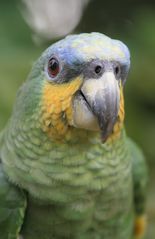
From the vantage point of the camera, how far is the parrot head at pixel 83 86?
120 cm

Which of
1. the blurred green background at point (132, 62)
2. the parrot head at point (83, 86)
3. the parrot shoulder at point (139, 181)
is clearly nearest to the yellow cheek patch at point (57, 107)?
the parrot head at point (83, 86)

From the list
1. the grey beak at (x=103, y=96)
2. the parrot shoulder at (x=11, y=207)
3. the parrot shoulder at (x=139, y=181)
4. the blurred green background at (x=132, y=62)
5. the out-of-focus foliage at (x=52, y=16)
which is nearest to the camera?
the grey beak at (x=103, y=96)

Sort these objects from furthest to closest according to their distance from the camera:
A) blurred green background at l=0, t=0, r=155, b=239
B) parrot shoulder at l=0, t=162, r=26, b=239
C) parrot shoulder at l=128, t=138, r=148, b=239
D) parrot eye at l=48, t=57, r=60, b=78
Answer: blurred green background at l=0, t=0, r=155, b=239, parrot shoulder at l=128, t=138, r=148, b=239, parrot shoulder at l=0, t=162, r=26, b=239, parrot eye at l=48, t=57, r=60, b=78

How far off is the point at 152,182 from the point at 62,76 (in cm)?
119

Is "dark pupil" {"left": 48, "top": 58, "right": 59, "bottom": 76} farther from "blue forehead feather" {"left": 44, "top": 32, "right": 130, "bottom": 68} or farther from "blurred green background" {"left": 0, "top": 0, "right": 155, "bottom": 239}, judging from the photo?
"blurred green background" {"left": 0, "top": 0, "right": 155, "bottom": 239}

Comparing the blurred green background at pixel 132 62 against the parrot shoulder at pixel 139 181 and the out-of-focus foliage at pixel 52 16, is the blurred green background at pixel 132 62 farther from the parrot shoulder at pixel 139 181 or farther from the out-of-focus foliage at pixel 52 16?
the parrot shoulder at pixel 139 181

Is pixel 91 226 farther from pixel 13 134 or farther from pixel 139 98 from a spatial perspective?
pixel 139 98

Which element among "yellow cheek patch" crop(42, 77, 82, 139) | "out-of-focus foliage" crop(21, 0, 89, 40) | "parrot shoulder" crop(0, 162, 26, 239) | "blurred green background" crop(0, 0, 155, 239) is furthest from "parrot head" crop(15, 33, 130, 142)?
"out-of-focus foliage" crop(21, 0, 89, 40)

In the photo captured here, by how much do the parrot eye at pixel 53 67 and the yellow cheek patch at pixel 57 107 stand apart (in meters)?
0.03

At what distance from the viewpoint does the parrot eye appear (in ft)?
4.25

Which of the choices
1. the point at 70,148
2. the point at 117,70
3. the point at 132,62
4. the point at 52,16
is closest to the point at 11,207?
the point at 70,148

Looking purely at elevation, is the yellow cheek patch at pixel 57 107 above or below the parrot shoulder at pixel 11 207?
above

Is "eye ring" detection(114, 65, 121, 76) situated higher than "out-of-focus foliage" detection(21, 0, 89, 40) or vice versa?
"out-of-focus foliage" detection(21, 0, 89, 40)

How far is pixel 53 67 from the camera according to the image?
1309 mm
